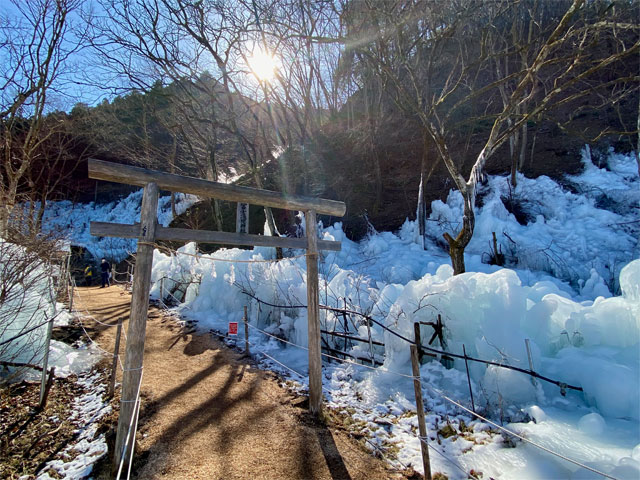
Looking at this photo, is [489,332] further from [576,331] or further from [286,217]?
[286,217]

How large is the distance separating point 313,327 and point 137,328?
2.12 metres

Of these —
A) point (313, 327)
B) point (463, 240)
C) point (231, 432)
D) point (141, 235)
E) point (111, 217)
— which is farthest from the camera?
point (111, 217)

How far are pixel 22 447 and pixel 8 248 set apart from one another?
2818mm

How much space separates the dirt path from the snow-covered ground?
60 centimetres

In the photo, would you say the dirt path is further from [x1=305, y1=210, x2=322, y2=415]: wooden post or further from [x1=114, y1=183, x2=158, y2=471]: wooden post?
[x1=114, y1=183, x2=158, y2=471]: wooden post

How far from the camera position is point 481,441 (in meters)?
3.79

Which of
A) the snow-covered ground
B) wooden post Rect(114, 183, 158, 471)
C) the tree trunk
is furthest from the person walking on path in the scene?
the tree trunk

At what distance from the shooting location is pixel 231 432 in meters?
3.95

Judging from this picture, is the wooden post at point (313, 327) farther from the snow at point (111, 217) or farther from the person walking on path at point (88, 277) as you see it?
the person walking on path at point (88, 277)

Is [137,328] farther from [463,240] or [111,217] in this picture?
[111,217]

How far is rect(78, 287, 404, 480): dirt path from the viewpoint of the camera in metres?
3.31

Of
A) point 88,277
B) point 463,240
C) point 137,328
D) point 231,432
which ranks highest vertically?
point 463,240

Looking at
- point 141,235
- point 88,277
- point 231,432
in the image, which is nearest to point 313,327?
point 231,432

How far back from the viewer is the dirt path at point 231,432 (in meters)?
3.31
